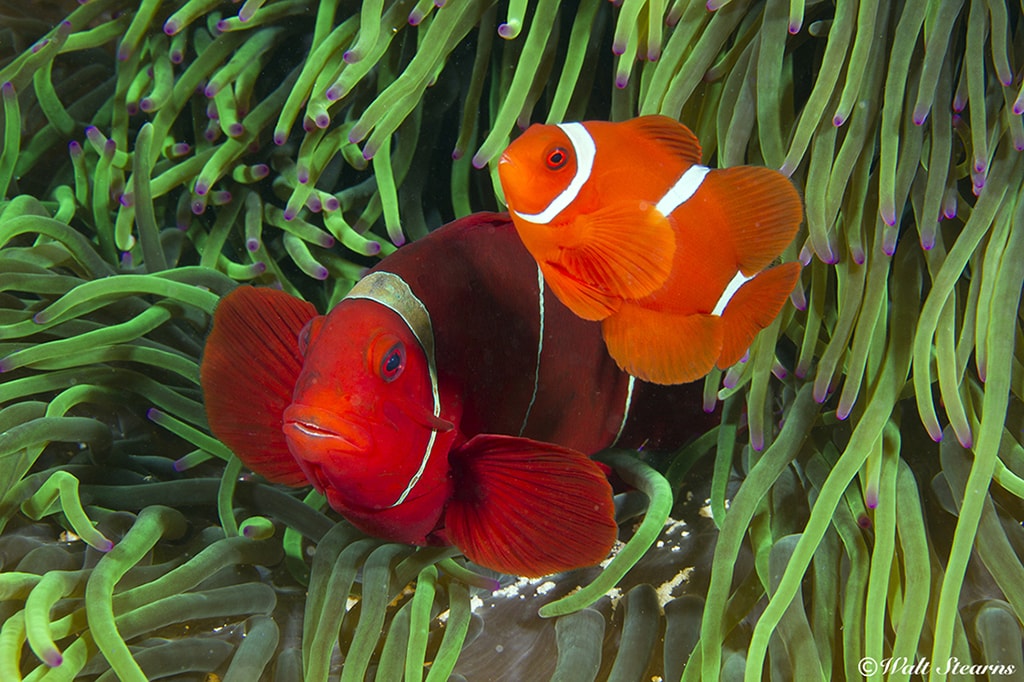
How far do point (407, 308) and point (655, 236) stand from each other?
1.02ft

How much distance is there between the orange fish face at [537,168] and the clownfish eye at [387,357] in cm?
20

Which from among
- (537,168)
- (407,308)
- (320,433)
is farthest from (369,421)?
(537,168)

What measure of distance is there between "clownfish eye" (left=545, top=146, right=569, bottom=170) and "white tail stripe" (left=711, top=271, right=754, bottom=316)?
239mm

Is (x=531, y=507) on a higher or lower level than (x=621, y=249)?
lower

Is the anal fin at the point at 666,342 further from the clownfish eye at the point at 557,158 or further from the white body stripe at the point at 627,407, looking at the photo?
the white body stripe at the point at 627,407

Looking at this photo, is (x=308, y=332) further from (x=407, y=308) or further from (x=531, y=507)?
(x=531, y=507)

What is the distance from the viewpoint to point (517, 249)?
3.79ft

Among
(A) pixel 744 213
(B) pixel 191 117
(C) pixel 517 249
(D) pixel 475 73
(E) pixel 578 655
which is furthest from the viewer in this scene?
(B) pixel 191 117

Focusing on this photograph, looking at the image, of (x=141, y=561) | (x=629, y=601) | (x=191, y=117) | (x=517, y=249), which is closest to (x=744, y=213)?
(x=517, y=249)

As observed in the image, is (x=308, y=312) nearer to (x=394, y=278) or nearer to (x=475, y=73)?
(x=394, y=278)

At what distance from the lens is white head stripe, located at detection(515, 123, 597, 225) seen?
2.79 ft

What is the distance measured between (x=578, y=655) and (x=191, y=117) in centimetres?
127

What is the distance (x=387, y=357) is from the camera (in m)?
0.89

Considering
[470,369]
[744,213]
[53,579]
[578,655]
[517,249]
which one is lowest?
[578,655]
